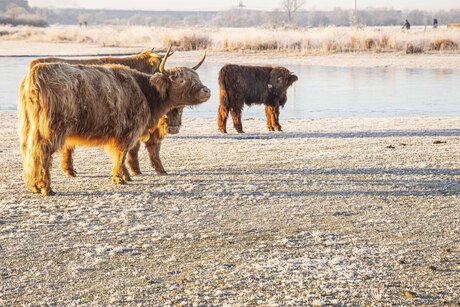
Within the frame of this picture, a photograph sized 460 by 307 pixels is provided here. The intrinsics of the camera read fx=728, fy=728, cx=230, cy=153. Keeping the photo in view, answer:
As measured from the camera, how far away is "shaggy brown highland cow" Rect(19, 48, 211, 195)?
653cm

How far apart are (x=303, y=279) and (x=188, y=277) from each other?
0.74 meters

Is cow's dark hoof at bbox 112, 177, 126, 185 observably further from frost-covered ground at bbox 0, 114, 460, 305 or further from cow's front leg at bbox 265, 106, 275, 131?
cow's front leg at bbox 265, 106, 275, 131

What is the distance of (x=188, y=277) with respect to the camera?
4.73 m

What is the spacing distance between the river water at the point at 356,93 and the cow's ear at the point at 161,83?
7261mm

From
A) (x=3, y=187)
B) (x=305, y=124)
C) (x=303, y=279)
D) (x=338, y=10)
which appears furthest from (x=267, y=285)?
(x=338, y=10)

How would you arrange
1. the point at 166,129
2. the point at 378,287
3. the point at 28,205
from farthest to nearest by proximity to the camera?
the point at 166,129 < the point at 28,205 < the point at 378,287

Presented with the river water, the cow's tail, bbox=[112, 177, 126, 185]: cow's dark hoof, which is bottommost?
the river water

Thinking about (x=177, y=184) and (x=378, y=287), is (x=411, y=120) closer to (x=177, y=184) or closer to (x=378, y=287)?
(x=177, y=184)

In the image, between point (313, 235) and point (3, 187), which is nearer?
point (313, 235)

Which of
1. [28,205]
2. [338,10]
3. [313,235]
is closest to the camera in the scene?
[313,235]

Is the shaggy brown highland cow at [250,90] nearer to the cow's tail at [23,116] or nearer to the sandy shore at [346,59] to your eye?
the cow's tail at [23,116]

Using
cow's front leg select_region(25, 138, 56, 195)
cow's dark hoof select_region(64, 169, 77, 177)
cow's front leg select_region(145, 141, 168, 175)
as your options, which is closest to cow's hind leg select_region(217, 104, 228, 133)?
cow's front leg select_region(145, 141, 168, 175)

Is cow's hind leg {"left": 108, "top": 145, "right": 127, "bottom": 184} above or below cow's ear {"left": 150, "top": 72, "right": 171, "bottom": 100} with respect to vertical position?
below

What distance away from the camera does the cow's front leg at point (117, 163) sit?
7.34 metres
